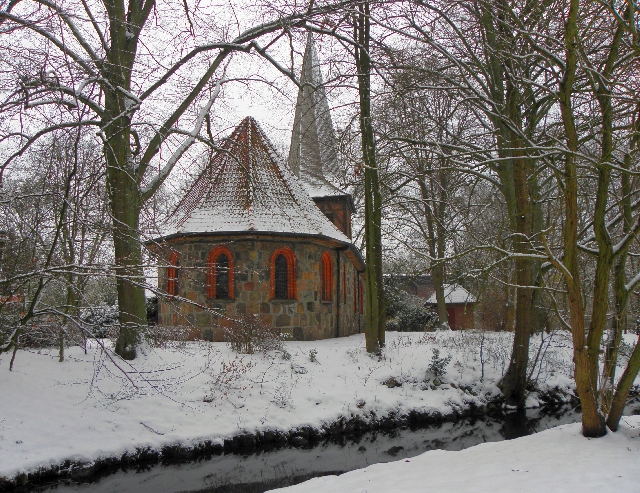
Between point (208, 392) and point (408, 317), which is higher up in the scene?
point (408, 317)

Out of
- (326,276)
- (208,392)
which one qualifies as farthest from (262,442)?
(326,276)

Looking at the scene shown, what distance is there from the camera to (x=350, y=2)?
9.51 m

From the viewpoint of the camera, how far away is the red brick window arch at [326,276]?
16.8 meters

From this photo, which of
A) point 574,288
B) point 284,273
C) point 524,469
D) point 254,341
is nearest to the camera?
point 524,469

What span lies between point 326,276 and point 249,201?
354cm

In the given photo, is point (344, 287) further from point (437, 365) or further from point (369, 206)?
point (437, 365)

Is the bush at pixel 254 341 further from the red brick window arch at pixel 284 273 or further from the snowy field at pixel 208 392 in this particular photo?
the red brick window arch at pixel 284 273

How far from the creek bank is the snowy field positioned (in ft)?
0.29

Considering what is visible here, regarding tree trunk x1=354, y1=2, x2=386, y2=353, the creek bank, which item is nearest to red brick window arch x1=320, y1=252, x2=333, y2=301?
tree trunk x1=354, y1=2, x2=386, y2=353

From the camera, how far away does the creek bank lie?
7363mm

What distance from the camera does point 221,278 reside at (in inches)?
602

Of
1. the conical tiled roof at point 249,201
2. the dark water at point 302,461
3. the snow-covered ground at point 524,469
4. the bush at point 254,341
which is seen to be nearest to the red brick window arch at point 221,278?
the conical tiled roof at point 249,201

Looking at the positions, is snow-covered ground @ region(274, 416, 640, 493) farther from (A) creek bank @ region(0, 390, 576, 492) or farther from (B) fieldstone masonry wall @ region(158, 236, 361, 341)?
(B) fieldstone masonry wall @ region(158, 236, 361, 341)

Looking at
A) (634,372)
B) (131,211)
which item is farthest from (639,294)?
(131,211)
